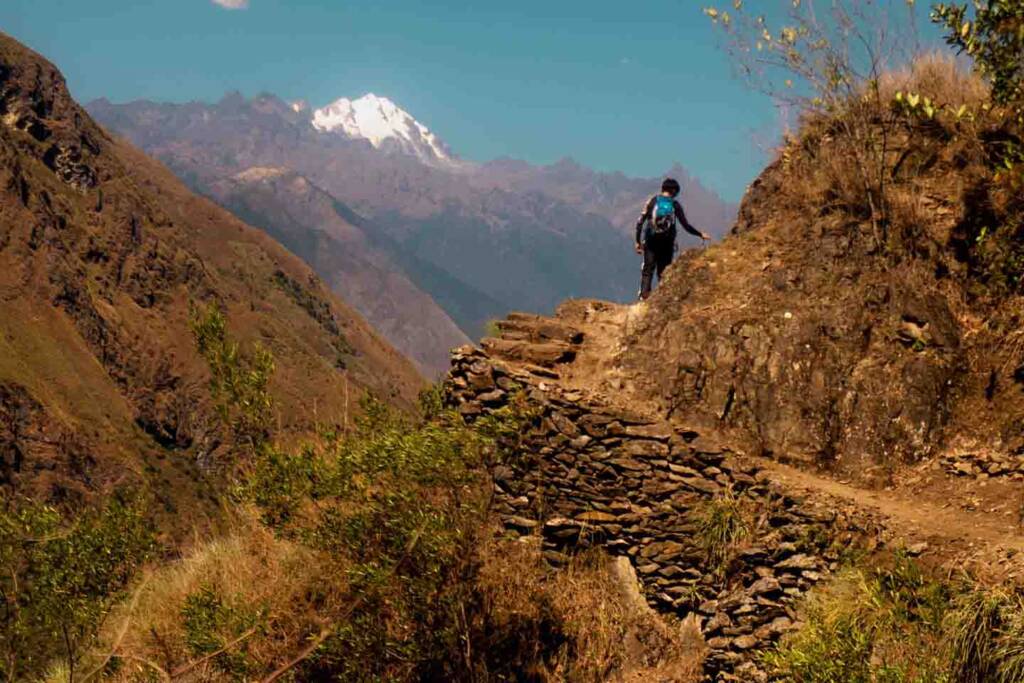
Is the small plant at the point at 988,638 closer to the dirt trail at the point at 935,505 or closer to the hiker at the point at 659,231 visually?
the dirt trail at the point at 935,505

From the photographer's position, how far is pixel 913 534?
391 inches

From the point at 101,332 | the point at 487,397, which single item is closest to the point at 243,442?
the point at 487,397

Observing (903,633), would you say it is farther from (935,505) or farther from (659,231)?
(659,231)

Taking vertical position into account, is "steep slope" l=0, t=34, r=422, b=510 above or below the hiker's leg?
below

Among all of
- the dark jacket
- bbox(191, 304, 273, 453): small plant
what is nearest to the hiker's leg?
the dark jacket

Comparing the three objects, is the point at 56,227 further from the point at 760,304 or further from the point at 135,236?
the point at 760,304

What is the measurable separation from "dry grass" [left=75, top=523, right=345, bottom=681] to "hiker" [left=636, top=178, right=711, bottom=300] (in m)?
8.59

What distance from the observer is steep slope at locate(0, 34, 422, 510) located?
77938 mm

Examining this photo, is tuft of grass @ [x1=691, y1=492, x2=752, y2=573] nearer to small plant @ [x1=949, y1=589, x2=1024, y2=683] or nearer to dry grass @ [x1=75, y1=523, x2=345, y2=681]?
small plant @ [x1=949, y1=589, x2=1024, y2=683]

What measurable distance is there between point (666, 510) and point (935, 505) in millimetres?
3842

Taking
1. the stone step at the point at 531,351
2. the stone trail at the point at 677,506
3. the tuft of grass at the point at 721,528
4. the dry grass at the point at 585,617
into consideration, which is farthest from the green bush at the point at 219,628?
the tuft of grass at the point at 721,528

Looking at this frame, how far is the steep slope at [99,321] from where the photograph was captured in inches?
3068

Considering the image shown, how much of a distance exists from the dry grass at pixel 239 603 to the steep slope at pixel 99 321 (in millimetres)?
45266

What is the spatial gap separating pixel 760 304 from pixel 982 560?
5.48 meters
